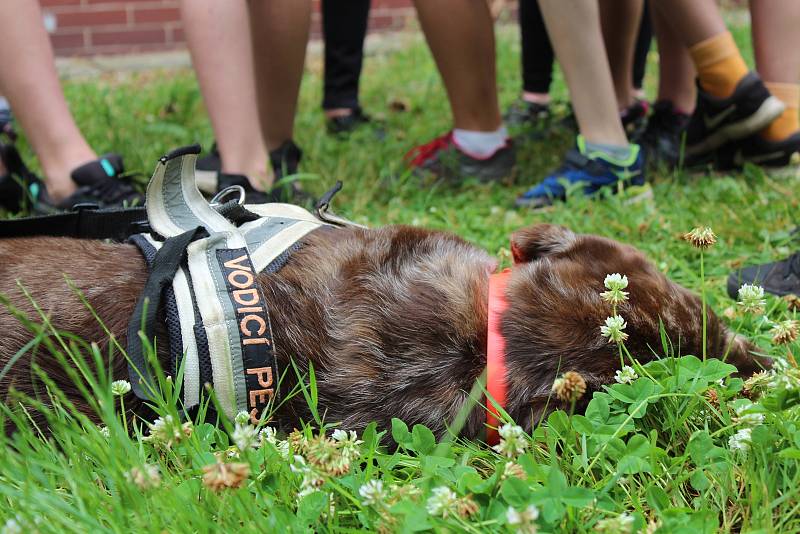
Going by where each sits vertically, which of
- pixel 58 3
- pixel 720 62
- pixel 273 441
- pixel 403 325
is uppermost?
pixel 58 3

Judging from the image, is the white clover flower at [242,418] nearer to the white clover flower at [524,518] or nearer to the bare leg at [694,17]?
the white clover flower at [524,518]

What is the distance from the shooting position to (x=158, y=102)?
5.40m

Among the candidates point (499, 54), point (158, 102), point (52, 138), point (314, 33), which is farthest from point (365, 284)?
point (314, 33)

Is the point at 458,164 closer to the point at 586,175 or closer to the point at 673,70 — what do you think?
the point at 586,175

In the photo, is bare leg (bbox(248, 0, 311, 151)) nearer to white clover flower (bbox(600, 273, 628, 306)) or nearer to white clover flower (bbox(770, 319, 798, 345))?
white clover flower (bbox(600, 273, 628, 306))

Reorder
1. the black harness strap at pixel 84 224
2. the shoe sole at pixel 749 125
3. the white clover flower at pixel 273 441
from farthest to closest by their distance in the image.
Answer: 1. the shoe sole at pixel 749 125
2. the black harness strap at pixel 84 224
3. the white clover flower at pixel 273 441

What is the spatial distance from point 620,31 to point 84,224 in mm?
3329

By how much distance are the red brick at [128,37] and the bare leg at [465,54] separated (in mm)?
4451

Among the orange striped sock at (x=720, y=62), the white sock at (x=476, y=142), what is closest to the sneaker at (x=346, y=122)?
the white sock at (x=476, y=142)

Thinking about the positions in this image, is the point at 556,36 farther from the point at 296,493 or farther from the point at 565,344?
the point at 296,493

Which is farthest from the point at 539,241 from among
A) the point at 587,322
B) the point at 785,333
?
the point at 785,333

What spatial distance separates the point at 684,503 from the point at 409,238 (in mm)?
872

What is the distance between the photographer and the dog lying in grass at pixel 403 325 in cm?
157

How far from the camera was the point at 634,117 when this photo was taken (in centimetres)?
461
